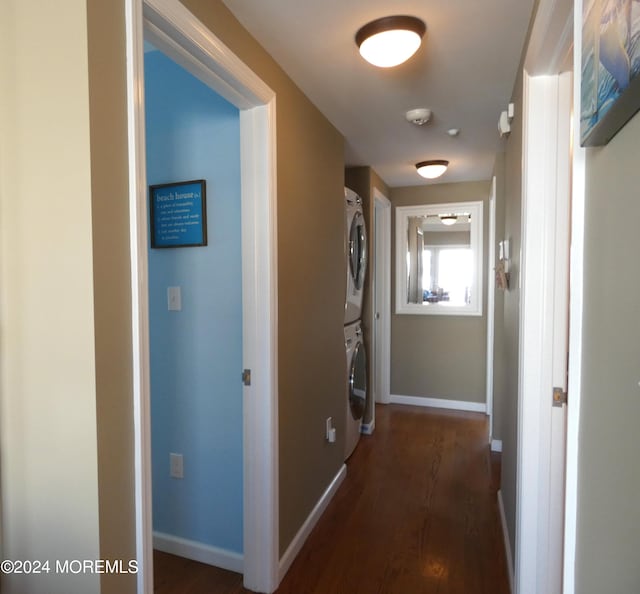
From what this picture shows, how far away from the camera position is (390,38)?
1473 mm

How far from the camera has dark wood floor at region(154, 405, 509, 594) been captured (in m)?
1.79

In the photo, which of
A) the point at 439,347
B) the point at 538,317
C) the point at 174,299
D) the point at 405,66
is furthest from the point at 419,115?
the point at 439,347

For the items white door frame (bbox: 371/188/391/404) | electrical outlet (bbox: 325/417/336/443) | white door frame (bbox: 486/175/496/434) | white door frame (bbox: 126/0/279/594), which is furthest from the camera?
white door frame (bbox: 371/188/391/404)

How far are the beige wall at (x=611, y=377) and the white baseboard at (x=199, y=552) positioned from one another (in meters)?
1.60

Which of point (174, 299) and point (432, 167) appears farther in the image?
point (432, 167)

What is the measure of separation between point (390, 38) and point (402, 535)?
241 centimetres

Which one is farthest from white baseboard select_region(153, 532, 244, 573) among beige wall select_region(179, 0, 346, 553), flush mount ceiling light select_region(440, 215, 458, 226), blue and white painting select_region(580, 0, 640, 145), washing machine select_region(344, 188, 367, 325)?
flush mount ceiling light select_region(440, 215, 458, 226)

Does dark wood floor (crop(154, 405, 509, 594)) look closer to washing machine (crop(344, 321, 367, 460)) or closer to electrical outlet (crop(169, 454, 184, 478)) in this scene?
washing machine (crop(344, 321, 367, 460))

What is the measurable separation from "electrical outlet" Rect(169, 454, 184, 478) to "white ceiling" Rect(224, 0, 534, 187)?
1.99m

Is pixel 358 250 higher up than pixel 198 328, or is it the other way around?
pixel 358 250

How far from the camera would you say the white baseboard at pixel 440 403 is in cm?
407

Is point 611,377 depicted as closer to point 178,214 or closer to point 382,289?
point 178,214

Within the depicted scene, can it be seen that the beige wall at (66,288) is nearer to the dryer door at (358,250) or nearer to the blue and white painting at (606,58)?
the blue and white painting at (606,58)

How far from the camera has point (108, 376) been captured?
0.95 metres
